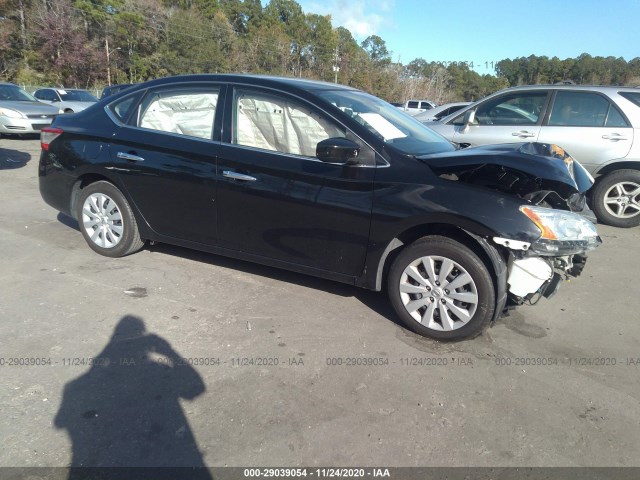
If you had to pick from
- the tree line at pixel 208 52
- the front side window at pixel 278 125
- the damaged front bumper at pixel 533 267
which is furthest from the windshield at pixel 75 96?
the damaged front bumper at pixel 533 267

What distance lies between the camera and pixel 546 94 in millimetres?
6660

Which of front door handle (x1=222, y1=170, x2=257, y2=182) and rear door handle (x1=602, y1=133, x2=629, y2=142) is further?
rear door handle (x1=602, y1=133, x2=629, y2=142)

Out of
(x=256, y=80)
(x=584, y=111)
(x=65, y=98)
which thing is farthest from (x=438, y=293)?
(x=65, y=98)

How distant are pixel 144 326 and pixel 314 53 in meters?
76.3

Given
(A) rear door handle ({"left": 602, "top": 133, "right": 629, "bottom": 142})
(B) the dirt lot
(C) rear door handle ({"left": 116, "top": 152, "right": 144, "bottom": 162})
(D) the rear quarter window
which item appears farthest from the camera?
(D) the rear quarter window

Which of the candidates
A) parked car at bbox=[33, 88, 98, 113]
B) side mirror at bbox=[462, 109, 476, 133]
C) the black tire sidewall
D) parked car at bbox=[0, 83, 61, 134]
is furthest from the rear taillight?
parked car at bbox=[33, 88, 98, 113]

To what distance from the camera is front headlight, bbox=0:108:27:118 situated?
39.3 feet

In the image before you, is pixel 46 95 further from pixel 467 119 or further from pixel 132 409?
pixel 132 409

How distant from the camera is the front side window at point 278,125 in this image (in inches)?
143

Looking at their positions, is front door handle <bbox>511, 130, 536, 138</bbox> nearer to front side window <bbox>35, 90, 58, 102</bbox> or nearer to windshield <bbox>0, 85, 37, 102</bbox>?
windshield <bbox>0, 85, 37, 102</bbox>

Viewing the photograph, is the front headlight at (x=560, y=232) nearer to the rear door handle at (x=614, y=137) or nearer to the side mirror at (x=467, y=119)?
the rear door handle at (x=614, y=137)

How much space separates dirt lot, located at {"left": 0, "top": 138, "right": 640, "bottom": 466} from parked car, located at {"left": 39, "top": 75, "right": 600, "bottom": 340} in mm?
371

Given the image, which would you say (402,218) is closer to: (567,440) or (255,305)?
(255,305)

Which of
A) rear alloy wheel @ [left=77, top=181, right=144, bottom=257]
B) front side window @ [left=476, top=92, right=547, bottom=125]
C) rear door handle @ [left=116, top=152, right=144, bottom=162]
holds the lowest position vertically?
rear alloy wheel @ [left=77, top=181, right=144, bottom=257]
